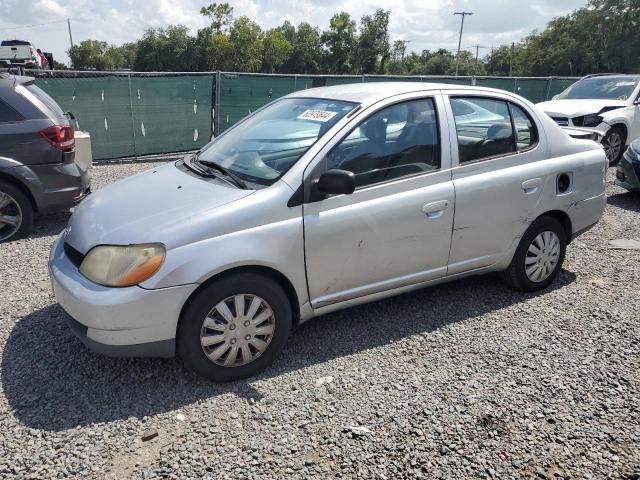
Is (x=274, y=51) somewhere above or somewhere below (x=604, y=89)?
above

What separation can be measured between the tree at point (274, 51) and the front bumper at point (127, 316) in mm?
88330

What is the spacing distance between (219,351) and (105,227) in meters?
1.00

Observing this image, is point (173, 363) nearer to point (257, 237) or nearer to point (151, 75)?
point (257, 237)

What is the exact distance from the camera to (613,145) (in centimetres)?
1020

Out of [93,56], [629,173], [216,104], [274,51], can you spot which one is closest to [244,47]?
[274,51]

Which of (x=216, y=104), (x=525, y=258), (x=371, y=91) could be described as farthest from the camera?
A: (x=216, y=104)

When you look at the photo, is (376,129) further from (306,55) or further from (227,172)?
(306,55)

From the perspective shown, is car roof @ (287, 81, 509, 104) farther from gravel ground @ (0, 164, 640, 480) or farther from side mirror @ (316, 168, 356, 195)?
gravel ground @ (0, 164, 640, 480)

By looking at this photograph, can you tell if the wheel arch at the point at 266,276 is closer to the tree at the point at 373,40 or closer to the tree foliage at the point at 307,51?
the tree foliage at the point at 307,51

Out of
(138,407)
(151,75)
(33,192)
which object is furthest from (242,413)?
(151,75)

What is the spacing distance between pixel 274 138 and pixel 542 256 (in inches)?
96.3

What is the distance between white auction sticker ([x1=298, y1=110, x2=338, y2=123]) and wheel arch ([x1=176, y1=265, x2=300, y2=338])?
112 centimetres

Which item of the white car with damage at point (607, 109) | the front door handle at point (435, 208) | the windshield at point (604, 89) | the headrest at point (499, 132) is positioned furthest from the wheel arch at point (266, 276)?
the windshield at point (604, 89)

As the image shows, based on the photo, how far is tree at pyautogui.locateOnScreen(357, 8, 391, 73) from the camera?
87.3 m
